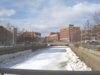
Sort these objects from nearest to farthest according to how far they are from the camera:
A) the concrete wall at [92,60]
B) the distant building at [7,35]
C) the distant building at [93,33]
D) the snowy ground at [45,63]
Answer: the concrete wall at [92,60] < the snowy ground at [45,63] < the distant building at [93,33] < the distant building at [7,35]

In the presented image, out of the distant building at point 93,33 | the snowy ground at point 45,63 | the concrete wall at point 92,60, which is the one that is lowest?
the snowy ground at point 45,63

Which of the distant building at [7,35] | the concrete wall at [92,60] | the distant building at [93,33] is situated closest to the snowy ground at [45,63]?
the concrete wall at [92,60]

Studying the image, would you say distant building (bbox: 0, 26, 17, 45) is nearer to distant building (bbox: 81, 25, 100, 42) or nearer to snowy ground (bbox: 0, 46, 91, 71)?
distant building (bbox: 81, 25, 100, 42)

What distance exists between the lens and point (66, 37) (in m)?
149

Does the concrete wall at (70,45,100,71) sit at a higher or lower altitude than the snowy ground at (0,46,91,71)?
higher

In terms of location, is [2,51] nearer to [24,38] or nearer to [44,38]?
[24,38]

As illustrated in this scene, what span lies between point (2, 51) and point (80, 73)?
27136 mm

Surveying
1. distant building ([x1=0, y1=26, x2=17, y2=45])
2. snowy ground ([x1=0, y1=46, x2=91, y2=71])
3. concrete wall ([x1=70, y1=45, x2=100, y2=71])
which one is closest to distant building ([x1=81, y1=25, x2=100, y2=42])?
snowy ground ([x1=0, y1=46, x2=91, y2=71])

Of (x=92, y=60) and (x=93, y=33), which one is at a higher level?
(x=93, y=33)

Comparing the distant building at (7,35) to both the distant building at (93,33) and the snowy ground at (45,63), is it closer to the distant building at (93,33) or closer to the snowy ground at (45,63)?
the distant building at (93,33)

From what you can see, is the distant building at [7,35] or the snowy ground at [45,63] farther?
the distant building at [7,35]

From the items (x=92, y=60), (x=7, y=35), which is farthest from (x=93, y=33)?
(x=7, y=35)

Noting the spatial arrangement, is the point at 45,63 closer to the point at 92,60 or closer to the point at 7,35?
the point at 92,60

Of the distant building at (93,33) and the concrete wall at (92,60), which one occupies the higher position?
the distant building at (93,33)
